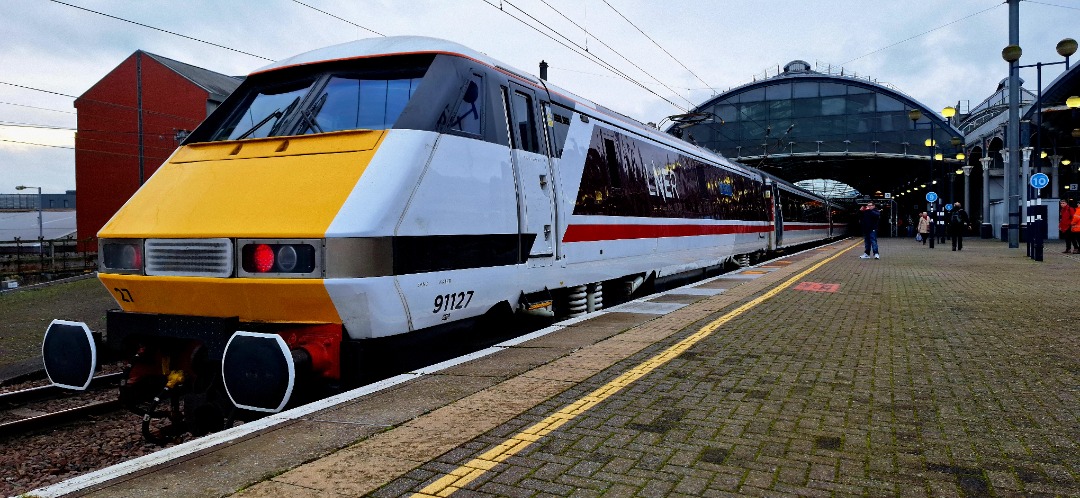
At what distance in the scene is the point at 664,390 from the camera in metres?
4.80

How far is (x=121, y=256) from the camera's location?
530 cm

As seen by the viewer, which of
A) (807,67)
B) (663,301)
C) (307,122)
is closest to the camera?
(307,122)

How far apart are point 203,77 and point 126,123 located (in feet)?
15.0

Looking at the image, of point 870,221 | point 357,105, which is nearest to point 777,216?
point 870,221

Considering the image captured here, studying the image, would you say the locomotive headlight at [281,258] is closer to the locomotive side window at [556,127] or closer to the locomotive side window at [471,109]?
the locomotive side window at [471,109]

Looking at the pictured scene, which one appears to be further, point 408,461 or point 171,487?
point 408,461

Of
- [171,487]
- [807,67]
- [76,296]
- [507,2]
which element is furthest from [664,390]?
[807,67]

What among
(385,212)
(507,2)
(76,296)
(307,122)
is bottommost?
(76,296)

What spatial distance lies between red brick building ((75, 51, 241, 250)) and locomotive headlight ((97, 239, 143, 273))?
33380 millimetres

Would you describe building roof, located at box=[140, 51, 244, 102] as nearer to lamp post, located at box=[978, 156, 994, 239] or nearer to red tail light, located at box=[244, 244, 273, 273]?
red tail light, located at box=[244, 244, 273, 273]

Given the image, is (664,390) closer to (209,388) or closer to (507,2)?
(209,388)

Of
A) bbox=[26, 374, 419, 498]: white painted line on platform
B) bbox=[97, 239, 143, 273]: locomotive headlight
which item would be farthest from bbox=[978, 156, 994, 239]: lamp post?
bbox=[97, 239, 143, 273]: locomotive headlight

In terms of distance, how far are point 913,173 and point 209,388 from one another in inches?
2512

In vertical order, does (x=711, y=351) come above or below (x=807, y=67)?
below
